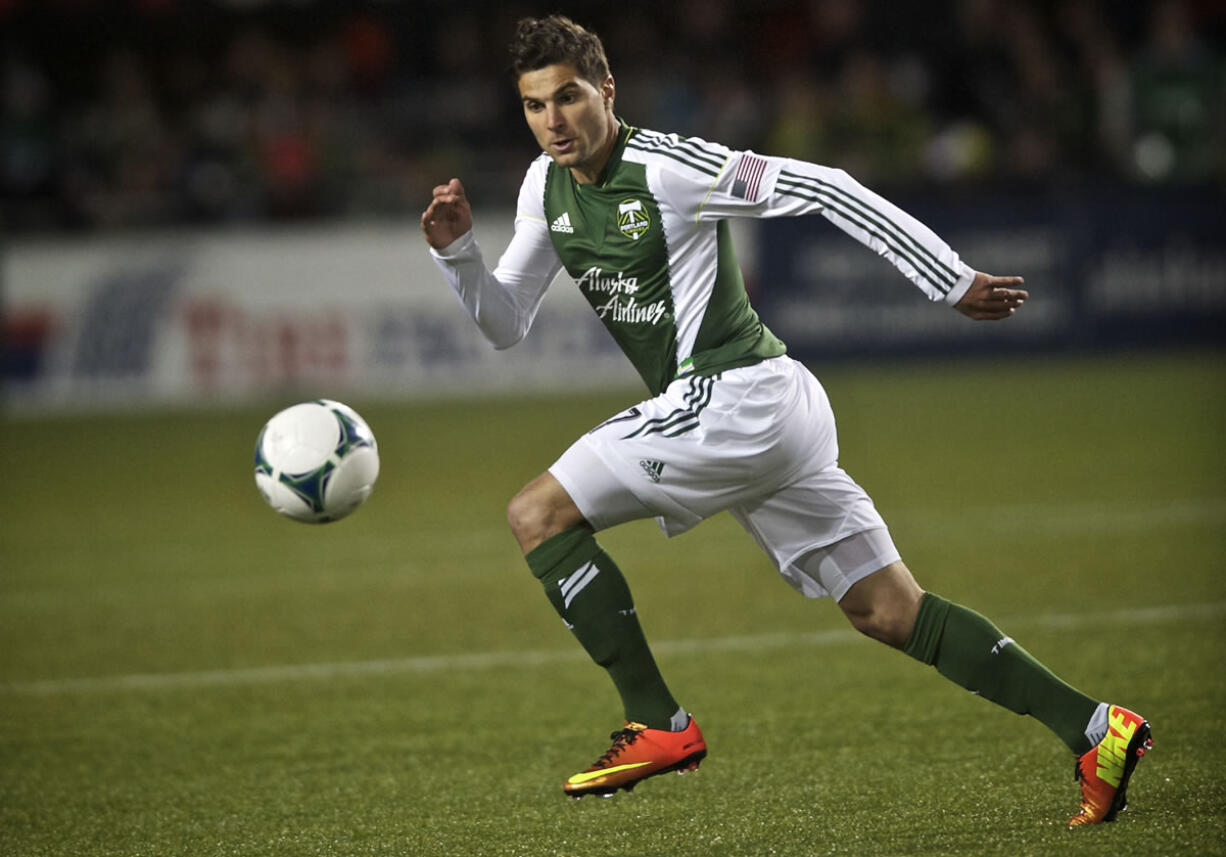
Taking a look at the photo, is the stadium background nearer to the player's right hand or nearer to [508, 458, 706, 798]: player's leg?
[508, 458, 706, 798]: player's leg

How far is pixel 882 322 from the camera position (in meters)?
16.9

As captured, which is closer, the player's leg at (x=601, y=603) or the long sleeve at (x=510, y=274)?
the player's leg at (x=601, y=603)

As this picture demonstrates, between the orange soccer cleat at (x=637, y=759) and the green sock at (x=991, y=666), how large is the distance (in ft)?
2.17

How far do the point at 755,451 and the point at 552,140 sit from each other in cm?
98

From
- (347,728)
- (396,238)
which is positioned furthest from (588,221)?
(396,238)

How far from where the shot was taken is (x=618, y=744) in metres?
4.20

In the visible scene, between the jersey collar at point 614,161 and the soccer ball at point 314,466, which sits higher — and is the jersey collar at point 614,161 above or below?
above

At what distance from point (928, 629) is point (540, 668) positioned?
8.05ft

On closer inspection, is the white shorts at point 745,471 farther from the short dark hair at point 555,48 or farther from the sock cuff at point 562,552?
the short dark hair at point 555,48

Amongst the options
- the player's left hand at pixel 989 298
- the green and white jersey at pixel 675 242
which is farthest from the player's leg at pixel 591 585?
the player's left hand at pixel 989 298

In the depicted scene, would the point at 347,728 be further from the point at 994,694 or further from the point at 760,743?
the point at 994,694

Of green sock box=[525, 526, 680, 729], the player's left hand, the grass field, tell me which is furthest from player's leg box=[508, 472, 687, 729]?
the player's left hand

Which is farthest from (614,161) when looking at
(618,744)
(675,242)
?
(618,744)

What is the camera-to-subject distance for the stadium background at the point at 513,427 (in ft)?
15.4
